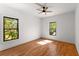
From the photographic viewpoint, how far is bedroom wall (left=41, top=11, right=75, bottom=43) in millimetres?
1155

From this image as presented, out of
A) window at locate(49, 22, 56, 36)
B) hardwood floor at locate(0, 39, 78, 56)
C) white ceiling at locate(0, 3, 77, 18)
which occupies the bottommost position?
hardwood floor at locate(0, 39, 78, 56)

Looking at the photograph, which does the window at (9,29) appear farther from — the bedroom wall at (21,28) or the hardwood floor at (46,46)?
the hardwood floor at (46,46)

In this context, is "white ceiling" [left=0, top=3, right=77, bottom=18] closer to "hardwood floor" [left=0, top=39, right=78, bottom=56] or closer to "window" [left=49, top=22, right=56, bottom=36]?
"window" [left=49, top=22, right=56, bottom=36]

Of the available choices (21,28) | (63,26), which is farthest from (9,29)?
(63,26)

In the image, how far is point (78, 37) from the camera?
1386 millimetres

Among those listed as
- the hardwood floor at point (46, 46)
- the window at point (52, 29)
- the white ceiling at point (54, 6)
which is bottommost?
the hardwood floor at point (46, 46)

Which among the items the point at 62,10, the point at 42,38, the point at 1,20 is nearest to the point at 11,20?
the point at 1,20

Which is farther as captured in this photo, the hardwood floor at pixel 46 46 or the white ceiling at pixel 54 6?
the hardwood floor at pixel 46 46

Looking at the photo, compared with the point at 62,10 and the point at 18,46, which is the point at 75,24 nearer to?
the point at 62,10

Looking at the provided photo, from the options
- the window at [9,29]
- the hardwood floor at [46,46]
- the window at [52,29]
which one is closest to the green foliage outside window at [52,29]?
the window at [52,29]

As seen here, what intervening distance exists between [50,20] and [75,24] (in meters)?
0.38

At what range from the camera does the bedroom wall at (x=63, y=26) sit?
1.16 metres

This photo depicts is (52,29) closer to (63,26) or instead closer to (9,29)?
(63,26)

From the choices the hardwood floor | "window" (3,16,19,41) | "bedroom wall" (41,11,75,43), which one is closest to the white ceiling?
"bedroom wall" (41,11,75,43)
